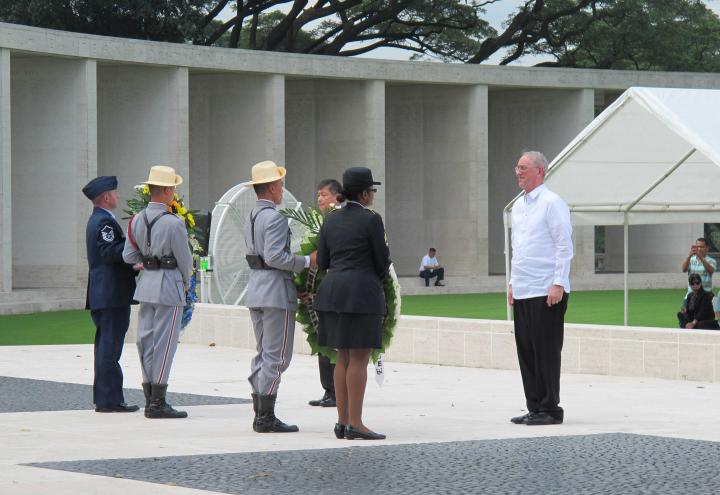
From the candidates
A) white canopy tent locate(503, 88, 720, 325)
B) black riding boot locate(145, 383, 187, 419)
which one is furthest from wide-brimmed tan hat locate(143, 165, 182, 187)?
white canopy tent locate(503, 88, 720, 325)

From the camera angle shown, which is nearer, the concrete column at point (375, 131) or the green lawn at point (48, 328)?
the green lawn at point (48, 328)

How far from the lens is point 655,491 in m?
6.31

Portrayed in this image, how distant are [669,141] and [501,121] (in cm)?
2962

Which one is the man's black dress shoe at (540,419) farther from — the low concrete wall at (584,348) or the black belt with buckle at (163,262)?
the low concrete wall at (584,348)

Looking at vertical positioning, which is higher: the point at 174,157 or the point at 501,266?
the point at 174,157

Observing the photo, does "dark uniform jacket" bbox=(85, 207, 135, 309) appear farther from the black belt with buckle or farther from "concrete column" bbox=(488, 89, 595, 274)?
"concrete column" bbox=(488, 89, 595, 274)

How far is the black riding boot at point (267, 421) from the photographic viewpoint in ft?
29.0

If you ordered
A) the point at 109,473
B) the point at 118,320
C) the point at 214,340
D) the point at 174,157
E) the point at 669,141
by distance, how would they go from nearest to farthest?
the point at 109,473
the point at 118,320
the point at 669,141
the point at 214,340
the point at 174,157

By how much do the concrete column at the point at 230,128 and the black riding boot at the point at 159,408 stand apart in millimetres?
26689

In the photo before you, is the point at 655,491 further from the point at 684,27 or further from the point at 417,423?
the point at 684,27

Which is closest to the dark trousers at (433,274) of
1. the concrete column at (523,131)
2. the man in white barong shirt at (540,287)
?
the concrete column at (523,131)

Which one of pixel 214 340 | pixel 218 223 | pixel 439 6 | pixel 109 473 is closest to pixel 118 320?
pixel 109 473

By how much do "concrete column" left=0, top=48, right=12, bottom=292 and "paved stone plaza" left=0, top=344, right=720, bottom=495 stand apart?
16953 millimetres

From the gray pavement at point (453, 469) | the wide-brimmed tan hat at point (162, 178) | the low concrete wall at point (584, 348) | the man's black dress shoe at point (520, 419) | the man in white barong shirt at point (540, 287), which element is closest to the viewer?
the gray pavement at point (453, 469)
